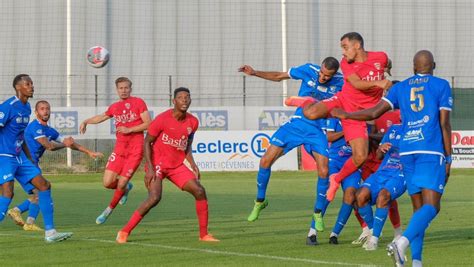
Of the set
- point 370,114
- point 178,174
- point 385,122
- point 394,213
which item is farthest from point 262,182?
point 370,114

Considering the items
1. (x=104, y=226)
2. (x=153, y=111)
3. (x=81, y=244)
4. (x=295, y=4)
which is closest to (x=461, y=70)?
(x=295, y=4)

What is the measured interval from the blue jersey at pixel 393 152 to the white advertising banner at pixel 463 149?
73.1ft

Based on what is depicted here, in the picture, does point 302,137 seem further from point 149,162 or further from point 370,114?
point 370,114

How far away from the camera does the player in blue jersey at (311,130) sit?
15.9m

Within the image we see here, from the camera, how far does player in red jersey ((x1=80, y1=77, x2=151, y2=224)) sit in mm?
19375

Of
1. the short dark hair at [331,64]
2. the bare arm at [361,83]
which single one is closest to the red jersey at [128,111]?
the short dark hair at [331,64]

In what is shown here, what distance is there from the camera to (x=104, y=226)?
58.9ft

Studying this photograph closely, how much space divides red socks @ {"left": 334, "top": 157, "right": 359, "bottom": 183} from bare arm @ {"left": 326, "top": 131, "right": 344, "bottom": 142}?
853 millimetres

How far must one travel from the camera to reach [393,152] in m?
14.8

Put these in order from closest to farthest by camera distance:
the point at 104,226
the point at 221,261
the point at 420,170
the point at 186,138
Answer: the point at 420,170 < the point at 221,261 < the point at 186,138 < the point at 104,226

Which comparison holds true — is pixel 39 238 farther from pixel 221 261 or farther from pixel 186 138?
pixel 221 261

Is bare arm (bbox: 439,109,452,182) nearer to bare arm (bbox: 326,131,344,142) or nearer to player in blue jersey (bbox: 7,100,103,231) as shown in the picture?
bare arm (bbox: 326,131,344,142)

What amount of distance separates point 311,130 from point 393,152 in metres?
2.13

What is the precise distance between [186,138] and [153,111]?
2180cm
